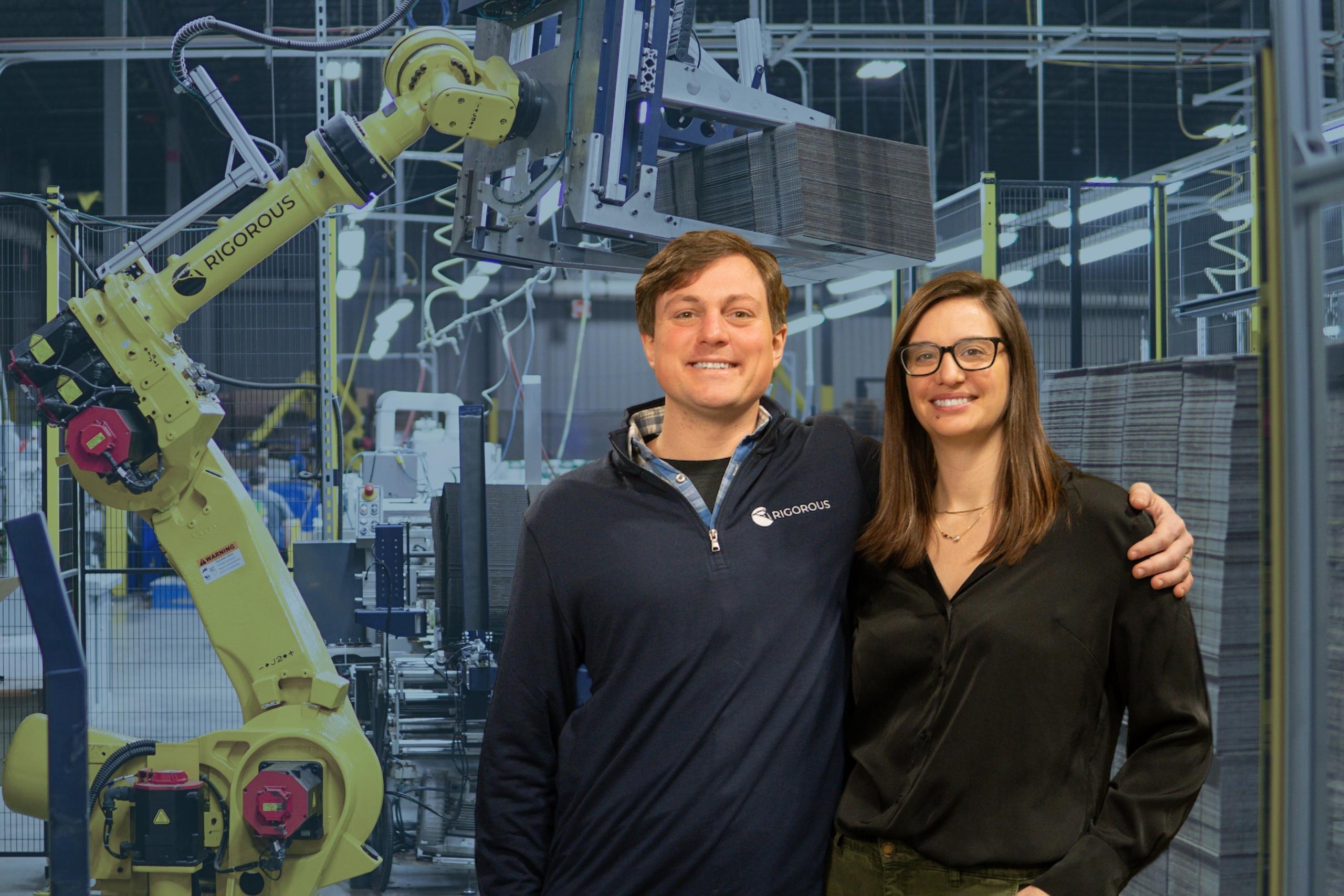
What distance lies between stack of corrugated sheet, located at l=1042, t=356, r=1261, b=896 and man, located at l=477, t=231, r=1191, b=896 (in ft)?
3.99

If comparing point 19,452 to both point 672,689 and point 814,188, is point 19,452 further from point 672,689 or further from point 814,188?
point 672,689

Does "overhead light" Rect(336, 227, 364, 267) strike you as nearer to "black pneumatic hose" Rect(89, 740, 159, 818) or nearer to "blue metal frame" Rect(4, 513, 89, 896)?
"black pneumatic hose" Rect(89, 740, 159, 818)

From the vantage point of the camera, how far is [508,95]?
121 inches

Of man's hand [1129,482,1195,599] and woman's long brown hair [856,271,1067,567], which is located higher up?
woman's long brown hair [856,271,1067,567]

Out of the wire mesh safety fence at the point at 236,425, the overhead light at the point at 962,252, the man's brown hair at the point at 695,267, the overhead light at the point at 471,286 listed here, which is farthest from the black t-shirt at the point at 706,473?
the overhead light at the point at 471,286

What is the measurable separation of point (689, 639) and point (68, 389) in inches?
99.9

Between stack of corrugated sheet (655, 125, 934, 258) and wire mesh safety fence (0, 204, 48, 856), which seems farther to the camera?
wire mesh safety fence (0, 204, 48, 856)

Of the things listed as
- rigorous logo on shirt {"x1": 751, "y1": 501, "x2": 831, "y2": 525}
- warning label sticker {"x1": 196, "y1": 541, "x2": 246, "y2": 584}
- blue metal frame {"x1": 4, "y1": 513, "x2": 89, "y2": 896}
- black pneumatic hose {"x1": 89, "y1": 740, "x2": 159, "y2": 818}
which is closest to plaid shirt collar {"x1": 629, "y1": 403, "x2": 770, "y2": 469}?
rigorous logo on shirt {"x1": 751, "y1": 501, "x2": 831, "y2": 525}

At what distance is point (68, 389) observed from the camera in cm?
320

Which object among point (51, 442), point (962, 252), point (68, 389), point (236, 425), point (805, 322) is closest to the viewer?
point (68, 389)

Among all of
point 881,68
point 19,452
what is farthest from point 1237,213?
point 19,452

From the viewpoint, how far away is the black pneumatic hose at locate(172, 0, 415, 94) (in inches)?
126

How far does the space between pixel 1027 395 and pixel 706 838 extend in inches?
32.6

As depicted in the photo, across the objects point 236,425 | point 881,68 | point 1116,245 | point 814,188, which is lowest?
point 236,425
